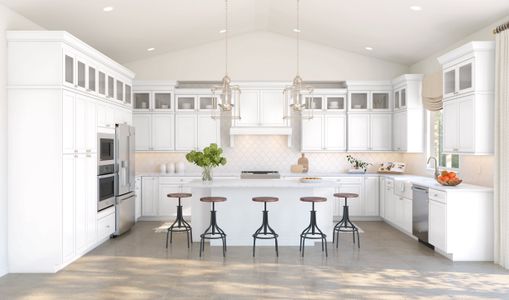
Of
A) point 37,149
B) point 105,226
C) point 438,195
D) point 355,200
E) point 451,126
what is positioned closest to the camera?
point 37,149

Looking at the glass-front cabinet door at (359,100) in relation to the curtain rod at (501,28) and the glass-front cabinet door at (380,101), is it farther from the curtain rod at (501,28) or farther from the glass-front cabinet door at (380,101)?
the curtain rod at (501,28)

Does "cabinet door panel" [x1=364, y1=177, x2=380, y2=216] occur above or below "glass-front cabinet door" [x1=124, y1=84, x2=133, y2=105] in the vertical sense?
below

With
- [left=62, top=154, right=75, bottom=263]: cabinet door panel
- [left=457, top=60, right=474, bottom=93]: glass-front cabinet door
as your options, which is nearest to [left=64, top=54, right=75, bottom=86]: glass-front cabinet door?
[left=62, top=154, right=75, bottom=263]: cabinet door panel

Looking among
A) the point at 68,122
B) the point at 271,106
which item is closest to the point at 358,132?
the point at 271,106

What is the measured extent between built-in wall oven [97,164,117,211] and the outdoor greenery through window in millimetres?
5431

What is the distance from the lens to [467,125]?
5848mm

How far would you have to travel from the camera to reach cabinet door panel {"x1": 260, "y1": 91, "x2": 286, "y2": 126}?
9.09 m

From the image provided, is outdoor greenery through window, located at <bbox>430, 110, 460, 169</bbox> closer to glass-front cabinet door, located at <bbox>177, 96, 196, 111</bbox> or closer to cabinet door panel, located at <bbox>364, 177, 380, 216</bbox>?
cabinet door panel, located at <bbox>364, 177, 380, 216</bbox>

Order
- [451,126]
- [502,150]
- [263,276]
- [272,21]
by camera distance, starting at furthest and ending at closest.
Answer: [272,21], [451,126], [502,150], [263,276]

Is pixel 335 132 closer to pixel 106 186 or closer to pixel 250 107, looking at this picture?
pixel 250 107

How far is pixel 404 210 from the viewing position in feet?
24.3

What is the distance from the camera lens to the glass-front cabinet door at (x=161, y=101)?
9.10 m

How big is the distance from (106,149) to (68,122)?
4.55ft

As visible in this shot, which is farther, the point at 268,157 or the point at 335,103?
the point at 268,157
